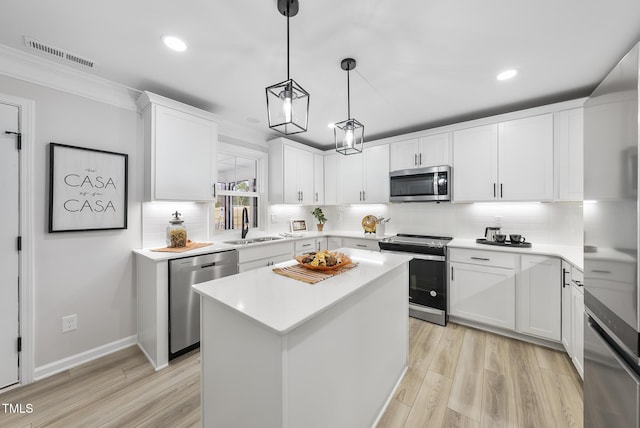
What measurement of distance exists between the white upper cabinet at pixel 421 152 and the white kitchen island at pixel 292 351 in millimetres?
2248

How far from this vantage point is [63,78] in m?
2.13

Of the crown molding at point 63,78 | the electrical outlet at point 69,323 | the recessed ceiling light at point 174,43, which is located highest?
the recessed ceiling light at point 174,43

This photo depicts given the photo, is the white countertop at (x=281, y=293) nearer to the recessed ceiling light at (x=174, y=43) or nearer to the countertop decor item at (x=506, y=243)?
the recessed ceiling light at (x=174, y=43)

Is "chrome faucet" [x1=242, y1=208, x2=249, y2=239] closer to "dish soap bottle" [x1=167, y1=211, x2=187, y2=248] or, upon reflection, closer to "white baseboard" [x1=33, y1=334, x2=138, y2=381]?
"dish soap bottle" [x1=167, y1=211, x2=187, y2=248]

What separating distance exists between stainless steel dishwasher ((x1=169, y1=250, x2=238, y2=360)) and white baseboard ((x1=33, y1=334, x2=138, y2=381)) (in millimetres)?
607

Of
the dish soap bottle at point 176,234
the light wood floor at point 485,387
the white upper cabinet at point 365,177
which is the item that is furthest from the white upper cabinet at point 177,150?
the light wood floor at point 485,387

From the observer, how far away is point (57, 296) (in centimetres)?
213

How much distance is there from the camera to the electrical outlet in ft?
7.11

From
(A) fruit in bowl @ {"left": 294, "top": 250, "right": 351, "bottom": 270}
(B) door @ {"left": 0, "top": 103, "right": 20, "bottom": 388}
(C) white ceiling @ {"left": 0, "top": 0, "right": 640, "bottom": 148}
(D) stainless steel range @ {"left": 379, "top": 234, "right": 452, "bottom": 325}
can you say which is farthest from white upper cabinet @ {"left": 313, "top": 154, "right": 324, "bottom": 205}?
(B) door @ {"left": 0, "top": 103, "right": 20, "bottom": 388}

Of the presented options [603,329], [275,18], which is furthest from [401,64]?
[603,329]

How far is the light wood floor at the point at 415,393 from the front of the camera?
65.3 inches

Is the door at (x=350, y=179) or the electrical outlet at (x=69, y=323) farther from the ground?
Answer: the door at (x=350, y=179)

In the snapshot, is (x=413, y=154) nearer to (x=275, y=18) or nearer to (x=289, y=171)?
(x=289, y=171)

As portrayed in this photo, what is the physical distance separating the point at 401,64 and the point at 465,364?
261cm
